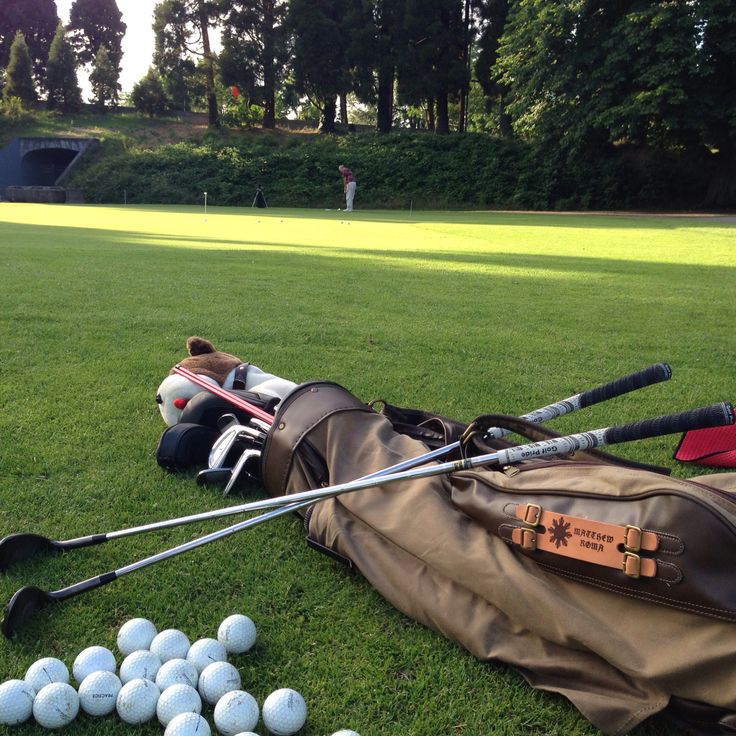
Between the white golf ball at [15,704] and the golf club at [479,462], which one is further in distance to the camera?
the golf club at [479,462]

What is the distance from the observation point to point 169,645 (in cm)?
209

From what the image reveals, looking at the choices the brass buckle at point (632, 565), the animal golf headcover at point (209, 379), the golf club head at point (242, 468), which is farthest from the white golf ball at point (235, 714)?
the animal golf headcover at point (209, 379)

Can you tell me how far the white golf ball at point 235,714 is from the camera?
182cm

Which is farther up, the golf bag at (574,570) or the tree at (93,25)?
the tree at (93,25)

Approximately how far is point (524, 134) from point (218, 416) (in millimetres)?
38109

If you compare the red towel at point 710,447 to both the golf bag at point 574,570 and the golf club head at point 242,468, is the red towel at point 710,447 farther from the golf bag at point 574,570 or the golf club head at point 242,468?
the golf club head at point 242,468

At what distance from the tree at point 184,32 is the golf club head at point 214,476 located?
162ft

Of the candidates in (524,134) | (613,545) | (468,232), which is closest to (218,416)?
A: (613,545)

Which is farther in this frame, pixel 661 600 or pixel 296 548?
pixel 296 548

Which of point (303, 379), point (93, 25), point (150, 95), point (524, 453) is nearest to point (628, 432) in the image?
point (524, 453)

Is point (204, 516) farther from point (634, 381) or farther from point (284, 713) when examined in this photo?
point (634, 381)

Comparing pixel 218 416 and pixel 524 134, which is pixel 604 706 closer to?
pixel 218 416

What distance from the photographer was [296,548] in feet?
9.11

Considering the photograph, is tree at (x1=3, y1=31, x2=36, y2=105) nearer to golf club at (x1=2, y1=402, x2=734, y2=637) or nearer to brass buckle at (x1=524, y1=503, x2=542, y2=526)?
golf club at (x1=2, y1=402, x2=734, y2=637)
